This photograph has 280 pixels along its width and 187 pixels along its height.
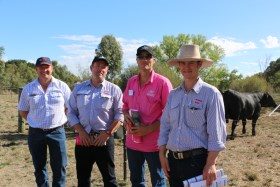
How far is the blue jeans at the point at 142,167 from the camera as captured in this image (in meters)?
3.53

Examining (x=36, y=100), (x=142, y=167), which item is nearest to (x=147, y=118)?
(x=142, y=167)

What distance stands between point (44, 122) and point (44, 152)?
1.34 feet

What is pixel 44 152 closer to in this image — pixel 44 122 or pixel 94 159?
pixel 44 122

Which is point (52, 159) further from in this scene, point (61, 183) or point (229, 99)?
point (229, 99)

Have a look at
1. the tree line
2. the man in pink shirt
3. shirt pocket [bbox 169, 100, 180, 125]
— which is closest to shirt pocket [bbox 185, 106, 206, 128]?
shirt pocket [bbox 169, 100, 180, 125]

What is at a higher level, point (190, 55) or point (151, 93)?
point (190, 55)

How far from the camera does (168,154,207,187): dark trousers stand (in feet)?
8.91

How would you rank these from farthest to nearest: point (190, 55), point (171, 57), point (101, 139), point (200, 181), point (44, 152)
→ point (171, 57)
point (44, 152)
point (101, 139)
point (190, 55)
point (200, 181)

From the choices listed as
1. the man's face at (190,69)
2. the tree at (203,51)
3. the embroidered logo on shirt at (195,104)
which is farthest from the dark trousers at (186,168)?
Result: the tree at (203,51)

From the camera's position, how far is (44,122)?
4281 millimetres

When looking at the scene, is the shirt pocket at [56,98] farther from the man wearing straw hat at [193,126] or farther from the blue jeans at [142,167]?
the man wearing straw hat at [193,126]

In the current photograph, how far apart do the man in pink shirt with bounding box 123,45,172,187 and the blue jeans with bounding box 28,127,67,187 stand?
1140 mm

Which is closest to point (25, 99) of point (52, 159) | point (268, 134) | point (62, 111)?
point (62, 111)

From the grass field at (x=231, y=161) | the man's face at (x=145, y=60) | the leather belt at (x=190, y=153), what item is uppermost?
the man's face at (x=145, y=60)
